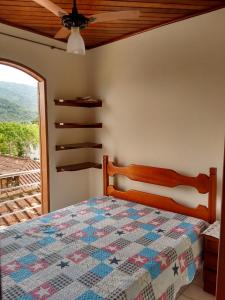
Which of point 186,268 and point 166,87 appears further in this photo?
point 166,87

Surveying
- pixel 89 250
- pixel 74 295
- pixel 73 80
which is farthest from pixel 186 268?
pixel 73 80

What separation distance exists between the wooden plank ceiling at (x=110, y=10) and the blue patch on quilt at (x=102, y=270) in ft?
7.13

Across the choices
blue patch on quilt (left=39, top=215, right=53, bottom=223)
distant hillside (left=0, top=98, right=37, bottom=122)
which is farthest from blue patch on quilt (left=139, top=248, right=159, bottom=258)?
distant hillside (left=0, top=98, right=37, bottom=122)

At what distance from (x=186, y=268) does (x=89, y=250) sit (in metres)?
0.79

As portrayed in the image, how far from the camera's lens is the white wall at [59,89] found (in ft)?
9.23

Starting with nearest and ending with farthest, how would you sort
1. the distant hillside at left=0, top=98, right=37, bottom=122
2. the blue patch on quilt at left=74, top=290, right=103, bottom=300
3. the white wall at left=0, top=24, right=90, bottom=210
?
the blue patch on quilt at left=74, top=290, right=103, bottom=300 → the white wall at left=0, top=24, right=90, bottom=210 → the distant hillside at left=0, top=98, right=37, bottom=122

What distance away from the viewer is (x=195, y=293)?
7.29 feet

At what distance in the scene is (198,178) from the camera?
8.15 ft

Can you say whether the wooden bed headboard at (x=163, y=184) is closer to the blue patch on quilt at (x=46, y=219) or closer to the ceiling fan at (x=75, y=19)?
the blue patch on quilt at (x=46, y=219)

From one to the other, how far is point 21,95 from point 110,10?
1.55m

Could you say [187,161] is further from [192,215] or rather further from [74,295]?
[74,295]

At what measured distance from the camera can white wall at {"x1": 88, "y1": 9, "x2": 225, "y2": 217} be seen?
2416 millimetres

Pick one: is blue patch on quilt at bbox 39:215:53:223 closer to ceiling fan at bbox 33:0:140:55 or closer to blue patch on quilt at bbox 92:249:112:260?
blue patch on quilt at bbox 92:249:112:260

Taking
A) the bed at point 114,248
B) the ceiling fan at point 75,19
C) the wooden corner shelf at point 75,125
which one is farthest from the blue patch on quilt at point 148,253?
the wooden corner shelf at point 75,125
